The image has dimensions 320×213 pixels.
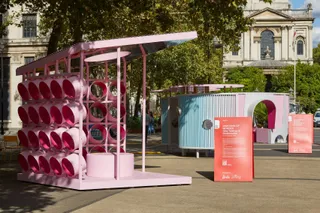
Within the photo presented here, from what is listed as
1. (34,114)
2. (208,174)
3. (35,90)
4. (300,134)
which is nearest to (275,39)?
(300,134)

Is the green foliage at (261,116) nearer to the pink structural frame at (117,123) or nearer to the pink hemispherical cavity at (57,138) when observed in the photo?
the pink structural frame at (117,123)

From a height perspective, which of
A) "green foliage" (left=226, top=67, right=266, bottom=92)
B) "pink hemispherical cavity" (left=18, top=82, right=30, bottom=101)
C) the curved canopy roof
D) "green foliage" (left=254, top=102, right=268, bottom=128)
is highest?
"green foliage" (left=226, top=67, right=266, bottom=92)

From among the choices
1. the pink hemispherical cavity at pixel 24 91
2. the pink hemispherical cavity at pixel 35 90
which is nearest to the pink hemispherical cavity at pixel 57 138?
the pink hemispherical cavity at pixel 35 90

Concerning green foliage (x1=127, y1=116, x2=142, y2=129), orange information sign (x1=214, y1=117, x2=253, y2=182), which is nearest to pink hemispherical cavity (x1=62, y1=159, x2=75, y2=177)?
orange information sign (x1=214, y1=117, x2=253, y2=182)

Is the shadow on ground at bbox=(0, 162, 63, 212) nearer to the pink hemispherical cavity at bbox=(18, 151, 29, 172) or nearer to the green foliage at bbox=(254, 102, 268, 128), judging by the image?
the pink hemispherical cavity at bbox=(18, 151, 29, 172)

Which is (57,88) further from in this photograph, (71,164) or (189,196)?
(189,196)

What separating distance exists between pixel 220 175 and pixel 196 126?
7.52 meters

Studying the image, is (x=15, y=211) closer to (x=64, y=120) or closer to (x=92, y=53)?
(x=64, y=120)

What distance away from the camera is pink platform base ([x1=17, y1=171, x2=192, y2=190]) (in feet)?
41.8

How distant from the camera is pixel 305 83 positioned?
85.8 m

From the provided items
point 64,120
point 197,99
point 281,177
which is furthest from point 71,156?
point 197,99

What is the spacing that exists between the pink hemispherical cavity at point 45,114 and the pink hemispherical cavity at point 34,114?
0.27m

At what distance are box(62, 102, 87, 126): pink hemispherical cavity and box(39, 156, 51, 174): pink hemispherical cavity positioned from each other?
1226 millimetres

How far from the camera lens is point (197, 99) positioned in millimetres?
21719
